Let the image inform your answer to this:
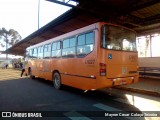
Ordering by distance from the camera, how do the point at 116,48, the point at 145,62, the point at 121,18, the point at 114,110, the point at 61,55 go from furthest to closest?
the point at 145,62
the point at 121,18
the point at 61,55
the point at 116,48
the point at 114,110

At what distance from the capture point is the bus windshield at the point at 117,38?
720 cm

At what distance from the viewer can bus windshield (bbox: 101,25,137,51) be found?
283 inches

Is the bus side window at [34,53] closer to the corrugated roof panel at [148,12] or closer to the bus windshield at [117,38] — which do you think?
the corrugated roof panel at [148,12]

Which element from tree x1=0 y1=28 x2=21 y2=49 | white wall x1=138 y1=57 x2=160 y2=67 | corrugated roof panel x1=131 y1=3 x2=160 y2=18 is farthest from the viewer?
tree x1=0 y1=28 x2=21 y2=49

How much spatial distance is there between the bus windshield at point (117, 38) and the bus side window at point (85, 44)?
0.56 m

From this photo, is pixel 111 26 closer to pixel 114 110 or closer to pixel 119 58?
pixel 119 58

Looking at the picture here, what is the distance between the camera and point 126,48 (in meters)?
7.98

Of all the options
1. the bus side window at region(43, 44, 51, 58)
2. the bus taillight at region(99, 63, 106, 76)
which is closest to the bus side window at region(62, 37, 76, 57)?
the bus taillight at region(99, 63, 106, 76)

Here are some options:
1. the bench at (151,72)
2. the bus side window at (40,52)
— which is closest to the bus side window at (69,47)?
the bus side window at (40,52)

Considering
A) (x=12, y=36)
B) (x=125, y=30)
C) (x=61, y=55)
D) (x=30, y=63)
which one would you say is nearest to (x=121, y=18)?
(x=125, y=30)

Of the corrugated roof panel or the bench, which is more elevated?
the corrugated roof panel

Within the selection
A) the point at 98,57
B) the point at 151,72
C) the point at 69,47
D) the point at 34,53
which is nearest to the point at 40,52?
the point at 34,53

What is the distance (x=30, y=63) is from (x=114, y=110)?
39.0 ft

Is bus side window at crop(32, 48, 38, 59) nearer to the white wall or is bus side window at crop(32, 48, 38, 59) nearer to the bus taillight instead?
the bus taillight
